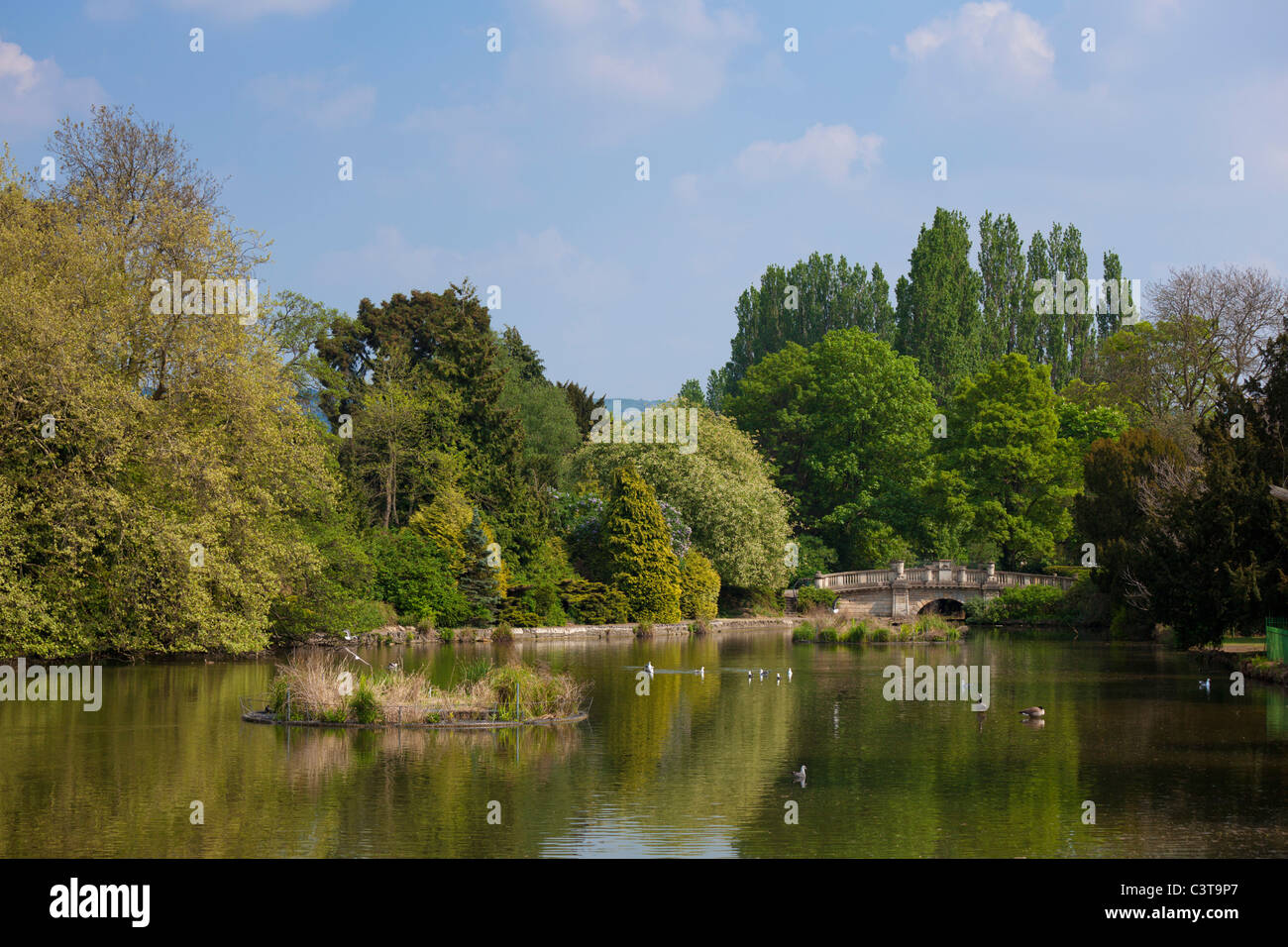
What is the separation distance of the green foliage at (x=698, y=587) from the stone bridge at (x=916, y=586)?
6.06 metres

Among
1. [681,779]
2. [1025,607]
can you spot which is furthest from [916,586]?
[681,779]

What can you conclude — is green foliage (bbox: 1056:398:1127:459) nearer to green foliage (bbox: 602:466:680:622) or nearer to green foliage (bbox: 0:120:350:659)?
green foliage (bbox: 602:466:680:622)

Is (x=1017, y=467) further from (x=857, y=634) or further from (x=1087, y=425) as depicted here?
(x=857, y=634)

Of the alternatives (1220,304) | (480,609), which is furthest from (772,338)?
(480,609)

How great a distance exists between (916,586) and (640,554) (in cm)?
1419

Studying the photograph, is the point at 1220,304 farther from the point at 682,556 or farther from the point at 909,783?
the point at 909,783

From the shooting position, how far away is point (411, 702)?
80.1 feet

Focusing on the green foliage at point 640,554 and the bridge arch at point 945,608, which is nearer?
the green foliage at point 640,554

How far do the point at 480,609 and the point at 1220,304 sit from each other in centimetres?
4089

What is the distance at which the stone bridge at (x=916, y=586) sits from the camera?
60438mm

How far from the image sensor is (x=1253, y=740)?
23.2 metres

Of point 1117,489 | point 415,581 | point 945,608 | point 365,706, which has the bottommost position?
point 945,608

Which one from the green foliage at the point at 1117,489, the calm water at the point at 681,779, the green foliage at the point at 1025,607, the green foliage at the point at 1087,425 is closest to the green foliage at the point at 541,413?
the green foliage at the point at 1025,607

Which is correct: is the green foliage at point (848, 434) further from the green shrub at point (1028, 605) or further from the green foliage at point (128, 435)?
the green foliage at point (128, 435)
